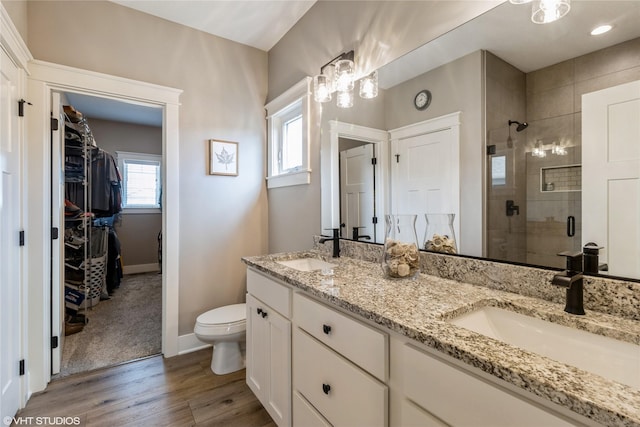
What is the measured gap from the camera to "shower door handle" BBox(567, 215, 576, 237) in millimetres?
947

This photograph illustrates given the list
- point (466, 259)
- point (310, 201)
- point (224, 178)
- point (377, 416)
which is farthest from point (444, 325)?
point (224, 178)

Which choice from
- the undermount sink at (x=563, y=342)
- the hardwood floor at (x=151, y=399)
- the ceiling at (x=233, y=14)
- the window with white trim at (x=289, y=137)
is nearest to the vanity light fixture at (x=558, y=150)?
the undermount sink at (x=563, y=342)

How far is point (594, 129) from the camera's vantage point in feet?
2.95

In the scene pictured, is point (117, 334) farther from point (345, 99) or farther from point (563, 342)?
point (563, 342)

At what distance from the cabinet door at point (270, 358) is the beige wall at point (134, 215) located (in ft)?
13.6

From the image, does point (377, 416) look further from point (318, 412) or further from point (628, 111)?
point (628, 111)

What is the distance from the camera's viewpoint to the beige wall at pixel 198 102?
207 centimetres

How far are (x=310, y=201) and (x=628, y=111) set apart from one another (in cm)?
174

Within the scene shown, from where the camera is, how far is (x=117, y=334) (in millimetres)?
2707

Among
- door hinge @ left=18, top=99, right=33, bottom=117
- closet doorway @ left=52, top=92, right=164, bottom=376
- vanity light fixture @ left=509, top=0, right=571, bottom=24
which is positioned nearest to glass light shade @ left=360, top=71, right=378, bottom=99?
vanity light fixture @ left=509, top=0, right=571, bottom=24

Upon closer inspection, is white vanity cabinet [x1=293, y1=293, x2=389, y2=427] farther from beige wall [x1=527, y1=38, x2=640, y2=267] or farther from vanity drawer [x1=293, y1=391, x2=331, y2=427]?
beige wall [x1=527, y1=38, x2=640, y2=267]

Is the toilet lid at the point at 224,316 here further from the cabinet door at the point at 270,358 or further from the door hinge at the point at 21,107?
the door hinge at the point at 21,107

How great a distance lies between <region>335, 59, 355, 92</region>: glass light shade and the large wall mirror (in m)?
0.42

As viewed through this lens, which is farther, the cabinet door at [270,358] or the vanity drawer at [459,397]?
the cabinet door at [270,358]
